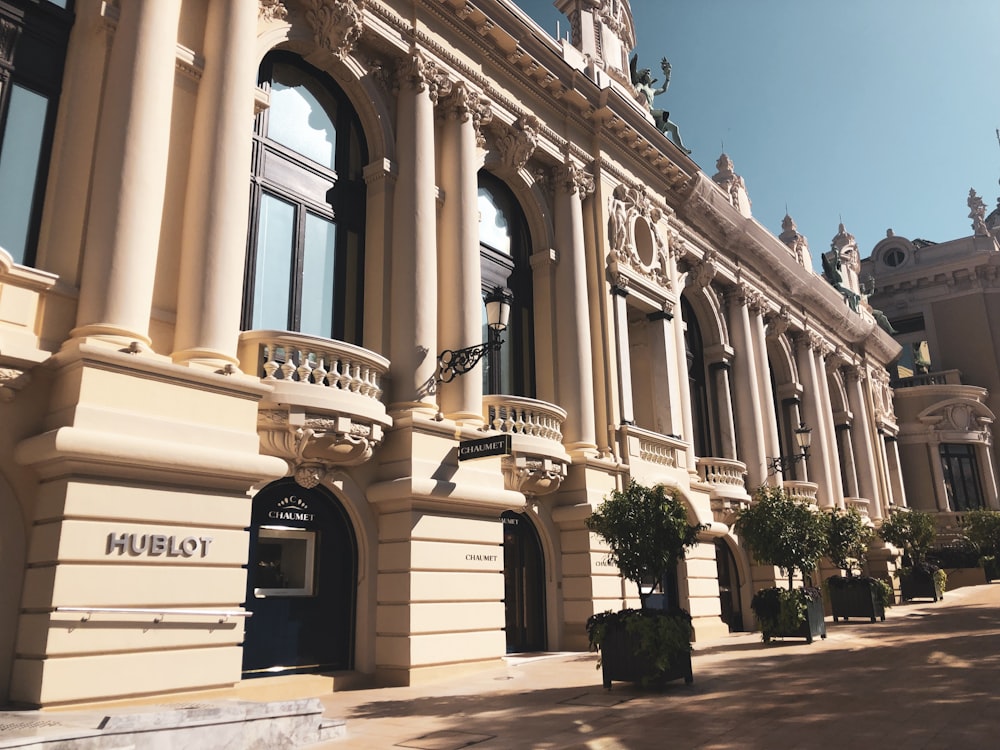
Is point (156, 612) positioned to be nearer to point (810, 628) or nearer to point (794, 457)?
point (810, 628)

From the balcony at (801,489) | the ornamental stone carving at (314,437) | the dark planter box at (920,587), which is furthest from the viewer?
the dark planter box at (920,587)

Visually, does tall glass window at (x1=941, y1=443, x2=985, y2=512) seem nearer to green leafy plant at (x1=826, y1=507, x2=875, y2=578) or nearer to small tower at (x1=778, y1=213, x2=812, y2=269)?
small tower at (x1=778, y1=213, x2=812, y2=269)

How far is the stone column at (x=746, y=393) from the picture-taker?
1050 inches

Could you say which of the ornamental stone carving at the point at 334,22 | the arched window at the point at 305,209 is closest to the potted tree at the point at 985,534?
the arched window at the point at 305,209

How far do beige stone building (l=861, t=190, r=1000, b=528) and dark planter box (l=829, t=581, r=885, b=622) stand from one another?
78.1ft

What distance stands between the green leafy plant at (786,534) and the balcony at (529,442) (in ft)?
18.1

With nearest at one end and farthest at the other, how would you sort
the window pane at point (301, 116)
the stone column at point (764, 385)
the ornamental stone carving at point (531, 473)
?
the window pane at point (301, 116) < the ornamental stone carving at point (531, 473) < the stone column at point (764, 385)

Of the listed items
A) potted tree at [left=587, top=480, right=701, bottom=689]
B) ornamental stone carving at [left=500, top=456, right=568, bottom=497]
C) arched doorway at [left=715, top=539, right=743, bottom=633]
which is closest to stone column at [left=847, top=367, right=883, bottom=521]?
arched doorway at [left=715, top=539, right=743, bottom=633]

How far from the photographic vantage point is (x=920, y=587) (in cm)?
3112

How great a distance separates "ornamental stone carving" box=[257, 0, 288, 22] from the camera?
46.1 ft

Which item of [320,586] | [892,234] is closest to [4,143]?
[320,586]

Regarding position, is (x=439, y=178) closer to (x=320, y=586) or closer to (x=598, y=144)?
(x=598, y=144)

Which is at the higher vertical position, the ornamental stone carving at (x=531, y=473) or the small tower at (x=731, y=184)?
the small tower at (x=731, y=184)

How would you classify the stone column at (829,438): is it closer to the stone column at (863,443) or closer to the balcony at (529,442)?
the stone column at (863,443)
